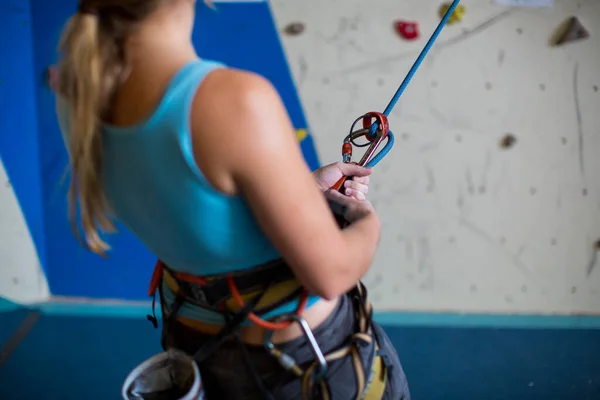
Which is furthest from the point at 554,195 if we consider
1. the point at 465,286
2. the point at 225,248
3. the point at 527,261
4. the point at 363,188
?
the point at 225,248

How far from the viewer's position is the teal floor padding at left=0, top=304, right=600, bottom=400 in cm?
157

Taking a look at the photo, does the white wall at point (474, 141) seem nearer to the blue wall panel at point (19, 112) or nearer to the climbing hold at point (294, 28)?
the climbing hold at point (294, 28)

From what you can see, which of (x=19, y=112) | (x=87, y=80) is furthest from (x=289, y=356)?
(x=19, y=112)

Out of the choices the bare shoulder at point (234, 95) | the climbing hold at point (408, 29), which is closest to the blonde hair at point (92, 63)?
the bare shoulder at point (234, 95)

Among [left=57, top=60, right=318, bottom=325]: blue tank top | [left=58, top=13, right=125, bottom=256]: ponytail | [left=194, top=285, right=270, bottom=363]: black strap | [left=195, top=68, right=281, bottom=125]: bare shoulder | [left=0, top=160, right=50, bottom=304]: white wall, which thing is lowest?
[left=0, top=160, right=50, bottom=304]: white wall

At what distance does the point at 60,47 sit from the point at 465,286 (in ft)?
5.31

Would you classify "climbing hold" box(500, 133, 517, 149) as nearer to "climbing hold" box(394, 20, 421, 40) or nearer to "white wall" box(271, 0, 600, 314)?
"white wall" box(271, 0, 600, 314)

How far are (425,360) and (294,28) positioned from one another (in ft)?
3.70

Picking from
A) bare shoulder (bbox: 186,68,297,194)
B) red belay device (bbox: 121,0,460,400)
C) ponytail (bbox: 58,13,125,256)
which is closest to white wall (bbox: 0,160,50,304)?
red belay device (bbox: 121,0,460,400)

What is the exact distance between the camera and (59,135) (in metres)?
1.77

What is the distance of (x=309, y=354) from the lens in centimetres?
67

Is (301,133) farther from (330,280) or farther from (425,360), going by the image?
(330,280)

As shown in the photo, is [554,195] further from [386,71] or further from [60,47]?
[60,47]

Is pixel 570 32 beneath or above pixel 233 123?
beneath
